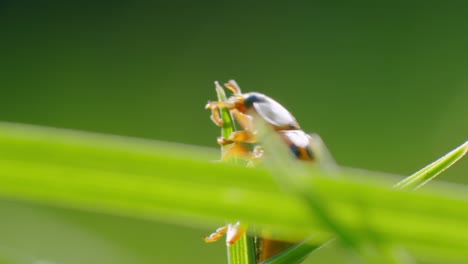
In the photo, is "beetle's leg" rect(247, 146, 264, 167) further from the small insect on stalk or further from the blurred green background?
the blurred green background

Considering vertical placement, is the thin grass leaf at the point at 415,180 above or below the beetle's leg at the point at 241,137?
below

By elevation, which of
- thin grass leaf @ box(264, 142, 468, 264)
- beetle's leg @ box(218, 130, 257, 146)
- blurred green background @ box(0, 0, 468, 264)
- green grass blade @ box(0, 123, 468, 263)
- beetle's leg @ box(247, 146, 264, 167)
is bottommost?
green grass blade @ box(0, 123, 468, 263)

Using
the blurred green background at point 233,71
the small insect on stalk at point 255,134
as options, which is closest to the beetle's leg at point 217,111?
the small insect on stalk at point 255,134

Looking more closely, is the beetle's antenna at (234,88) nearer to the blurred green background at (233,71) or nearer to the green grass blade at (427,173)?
the green grass blade at (427,173)

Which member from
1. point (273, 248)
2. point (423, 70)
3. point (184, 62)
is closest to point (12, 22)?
point (184, 62)

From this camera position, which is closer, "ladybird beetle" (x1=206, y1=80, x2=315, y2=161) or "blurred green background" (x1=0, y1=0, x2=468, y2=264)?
"ladybird beetle" (x1=206, y1=80, x2=315, y2=161)

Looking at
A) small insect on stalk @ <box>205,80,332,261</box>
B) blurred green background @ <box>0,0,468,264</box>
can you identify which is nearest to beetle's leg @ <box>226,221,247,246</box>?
small insect on stalk @ <box>205,80,332,261</box>

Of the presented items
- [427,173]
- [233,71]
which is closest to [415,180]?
[427,173]
